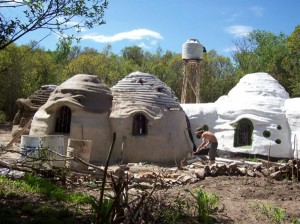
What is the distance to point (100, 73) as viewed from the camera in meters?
35.8

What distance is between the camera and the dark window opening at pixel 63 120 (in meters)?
16.3

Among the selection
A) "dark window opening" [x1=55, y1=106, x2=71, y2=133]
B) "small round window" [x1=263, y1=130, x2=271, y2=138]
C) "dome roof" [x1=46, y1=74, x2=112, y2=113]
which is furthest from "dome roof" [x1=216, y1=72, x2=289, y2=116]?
"dark window opening" [x1=55, y1=106, x2=71, y2=133]

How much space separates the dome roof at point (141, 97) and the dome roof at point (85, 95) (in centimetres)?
49

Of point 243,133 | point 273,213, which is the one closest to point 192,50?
point 243,133

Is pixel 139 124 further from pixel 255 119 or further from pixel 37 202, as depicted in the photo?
pixel 37 202

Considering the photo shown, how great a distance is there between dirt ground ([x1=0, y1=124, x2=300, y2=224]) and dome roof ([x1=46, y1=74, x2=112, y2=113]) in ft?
22.0

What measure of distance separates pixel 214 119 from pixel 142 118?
19.2ft

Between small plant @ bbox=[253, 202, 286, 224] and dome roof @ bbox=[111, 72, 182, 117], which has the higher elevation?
dome roof @ bbox=[111, 72, 182, 117]

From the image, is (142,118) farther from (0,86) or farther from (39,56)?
(39,56)

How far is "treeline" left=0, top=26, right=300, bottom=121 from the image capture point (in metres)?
30.6

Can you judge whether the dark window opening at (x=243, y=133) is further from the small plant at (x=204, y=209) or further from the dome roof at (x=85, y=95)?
the small plant at (x=204, y=209)

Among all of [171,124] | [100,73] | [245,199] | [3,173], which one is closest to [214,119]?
[171,124]

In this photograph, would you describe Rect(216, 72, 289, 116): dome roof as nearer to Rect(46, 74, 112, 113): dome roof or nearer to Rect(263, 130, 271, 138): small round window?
Rect(263, 130, 271, 138): small round window

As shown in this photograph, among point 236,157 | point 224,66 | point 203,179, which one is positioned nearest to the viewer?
point 203,179
